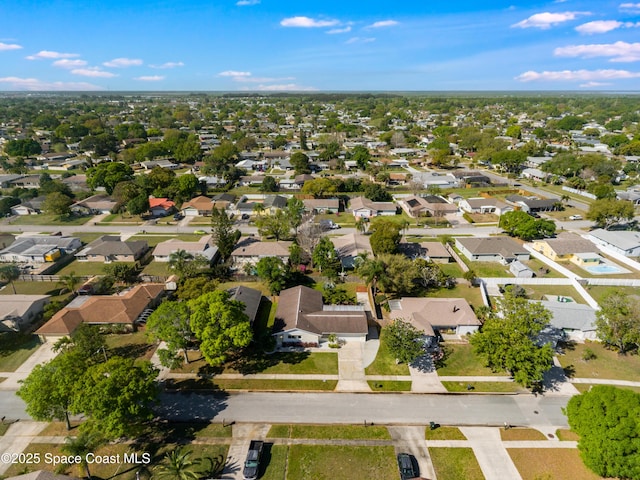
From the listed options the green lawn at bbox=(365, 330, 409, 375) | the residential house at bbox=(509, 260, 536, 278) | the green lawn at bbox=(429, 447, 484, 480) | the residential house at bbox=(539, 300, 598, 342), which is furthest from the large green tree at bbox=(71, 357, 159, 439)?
the residential house at bbox=(509, 260, 536, 278)

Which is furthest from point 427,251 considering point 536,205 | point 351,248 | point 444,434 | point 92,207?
point 92,207

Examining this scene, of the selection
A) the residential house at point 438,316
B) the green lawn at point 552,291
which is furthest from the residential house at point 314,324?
the green lawn at point 552,291

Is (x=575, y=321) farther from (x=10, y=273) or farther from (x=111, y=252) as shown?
(x=10, y=273)

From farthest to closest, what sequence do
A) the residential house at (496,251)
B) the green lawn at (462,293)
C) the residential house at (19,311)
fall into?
the residential house at (496,251) → the green lawn at (462,293) → the residential house at (19,311)

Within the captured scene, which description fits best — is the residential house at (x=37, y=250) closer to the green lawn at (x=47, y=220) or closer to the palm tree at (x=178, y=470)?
the green lawn at (x=47, y=220)

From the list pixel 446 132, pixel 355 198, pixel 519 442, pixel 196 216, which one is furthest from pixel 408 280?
pixel 446 132
